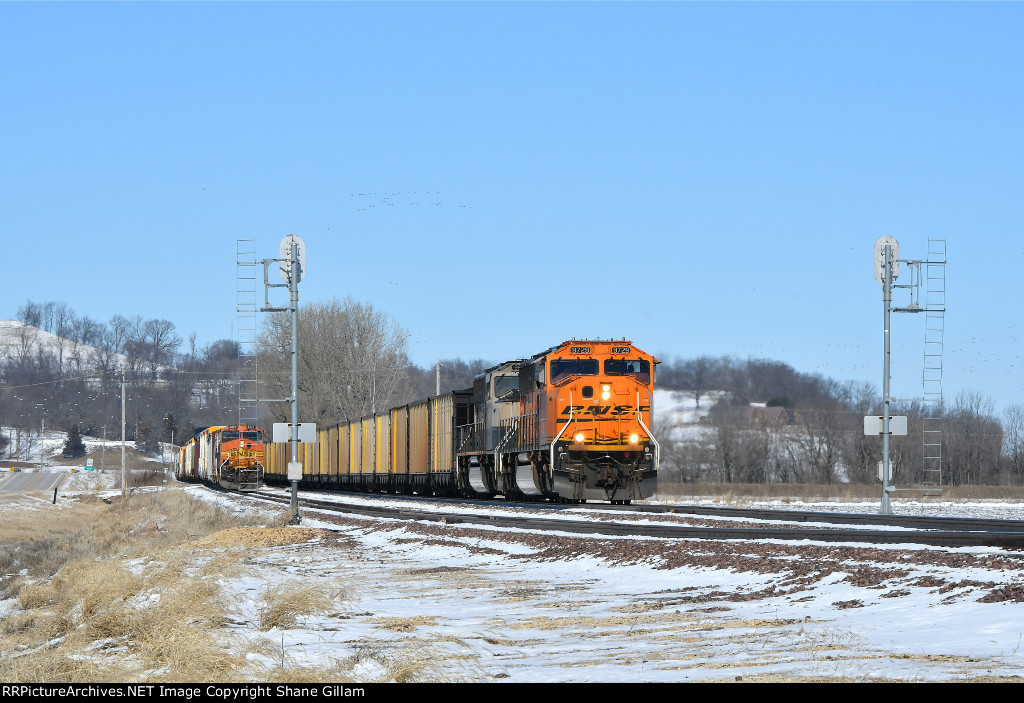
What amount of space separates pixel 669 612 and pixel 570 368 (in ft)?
56.8

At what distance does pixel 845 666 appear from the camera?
725cm

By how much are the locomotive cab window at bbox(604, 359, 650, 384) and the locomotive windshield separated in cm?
43

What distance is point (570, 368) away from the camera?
27.5 metres

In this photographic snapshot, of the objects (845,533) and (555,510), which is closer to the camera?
(845,533)

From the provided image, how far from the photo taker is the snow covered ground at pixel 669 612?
7523 mm

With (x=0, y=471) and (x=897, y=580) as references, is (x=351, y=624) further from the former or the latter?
(x=0, y=471)

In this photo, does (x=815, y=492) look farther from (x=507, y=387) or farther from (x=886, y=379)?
(x=886, y=379)

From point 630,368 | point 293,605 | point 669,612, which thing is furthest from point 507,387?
point 669,612


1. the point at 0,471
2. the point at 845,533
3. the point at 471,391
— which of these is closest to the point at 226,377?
the point at 0,471

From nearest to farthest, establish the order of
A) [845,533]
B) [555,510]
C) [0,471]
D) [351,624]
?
[351,624] < [845,533] < [555,510] < [0,471]

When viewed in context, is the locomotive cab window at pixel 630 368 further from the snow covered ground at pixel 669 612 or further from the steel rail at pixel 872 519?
the snow covered ground at pixel 669 612

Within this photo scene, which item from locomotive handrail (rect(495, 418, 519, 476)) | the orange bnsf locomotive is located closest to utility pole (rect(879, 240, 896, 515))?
locomotive handrail (rect(495, 418, 519, 476))

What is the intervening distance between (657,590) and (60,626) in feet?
20.4

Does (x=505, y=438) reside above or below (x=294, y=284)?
below
